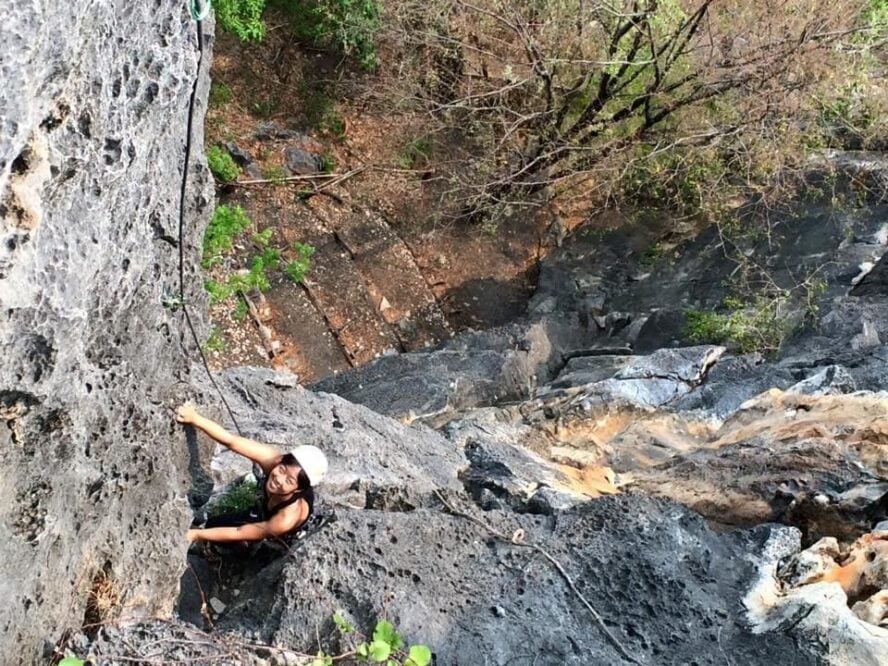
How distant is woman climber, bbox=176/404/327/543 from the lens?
10.6ft

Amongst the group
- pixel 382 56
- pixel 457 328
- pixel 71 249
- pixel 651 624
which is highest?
pixel 71 249

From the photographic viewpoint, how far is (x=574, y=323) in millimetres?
8531

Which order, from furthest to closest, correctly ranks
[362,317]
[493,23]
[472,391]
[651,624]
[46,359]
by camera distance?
[362,317] < [493,23] < [472,391] < [651,624] < [46,359]

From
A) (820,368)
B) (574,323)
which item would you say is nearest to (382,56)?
(574,323)

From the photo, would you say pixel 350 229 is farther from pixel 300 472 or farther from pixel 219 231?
pixel 300 472

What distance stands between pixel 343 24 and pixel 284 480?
6.60 m

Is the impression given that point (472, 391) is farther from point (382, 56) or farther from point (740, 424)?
point (382, 56)

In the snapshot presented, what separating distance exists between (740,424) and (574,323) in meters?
3.37

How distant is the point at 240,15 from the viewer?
→ 25.7 feet

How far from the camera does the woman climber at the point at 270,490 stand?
3.24 meters

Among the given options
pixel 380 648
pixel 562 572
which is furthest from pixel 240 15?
pixel 380 648

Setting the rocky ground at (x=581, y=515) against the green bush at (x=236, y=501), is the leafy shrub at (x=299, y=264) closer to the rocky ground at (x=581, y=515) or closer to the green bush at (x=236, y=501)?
the rocky ground at (x=581, y=515)

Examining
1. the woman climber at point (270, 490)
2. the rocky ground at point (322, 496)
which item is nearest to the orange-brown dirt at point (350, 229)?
the rocky ground at point (322, 496)

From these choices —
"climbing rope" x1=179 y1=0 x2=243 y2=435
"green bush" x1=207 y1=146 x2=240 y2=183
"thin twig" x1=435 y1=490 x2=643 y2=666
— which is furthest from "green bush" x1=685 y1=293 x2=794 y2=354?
"climbing rope" x1=179 y1=0 x2=243 y2=435
